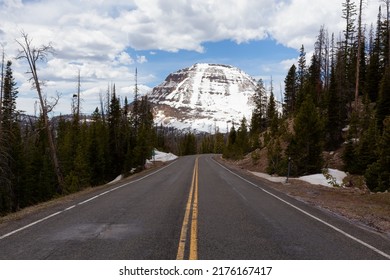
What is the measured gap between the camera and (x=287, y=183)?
73.5 ft

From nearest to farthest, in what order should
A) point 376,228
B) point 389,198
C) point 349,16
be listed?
point 376,228 < point 389,198 < point 349,16

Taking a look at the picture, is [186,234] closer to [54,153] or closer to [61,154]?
[54,153]

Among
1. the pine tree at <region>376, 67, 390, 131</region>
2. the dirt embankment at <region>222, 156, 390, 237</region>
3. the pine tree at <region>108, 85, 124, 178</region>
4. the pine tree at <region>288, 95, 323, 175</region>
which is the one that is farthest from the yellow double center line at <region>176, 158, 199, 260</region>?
the pine tree at <region>108, 85, 124, 178</region>

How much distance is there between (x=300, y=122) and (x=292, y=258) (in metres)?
22.2

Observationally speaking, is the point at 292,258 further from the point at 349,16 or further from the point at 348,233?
the point at 349,16

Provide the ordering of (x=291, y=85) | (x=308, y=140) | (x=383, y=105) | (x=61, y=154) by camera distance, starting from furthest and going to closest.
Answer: (x=291, y=85) < (x=61, y=154) < (x=383, y=105) < (x=308, y=140)

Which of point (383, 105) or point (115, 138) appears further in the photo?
point (115, 138)

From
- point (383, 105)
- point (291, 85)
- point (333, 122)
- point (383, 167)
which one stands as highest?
point (291, 85)

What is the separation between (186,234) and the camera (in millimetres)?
7527

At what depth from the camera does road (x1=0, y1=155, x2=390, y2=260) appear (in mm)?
6211

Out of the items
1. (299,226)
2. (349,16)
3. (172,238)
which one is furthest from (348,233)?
(349,16)

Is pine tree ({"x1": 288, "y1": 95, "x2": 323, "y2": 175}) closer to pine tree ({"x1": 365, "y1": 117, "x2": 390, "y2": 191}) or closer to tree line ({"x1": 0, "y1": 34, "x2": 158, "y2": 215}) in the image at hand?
pine tree ({"x1": 365, "y1": 117, "x2": 390, "y2": 191})

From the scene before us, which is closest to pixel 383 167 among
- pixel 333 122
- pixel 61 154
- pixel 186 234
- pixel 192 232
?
pixel 333 122

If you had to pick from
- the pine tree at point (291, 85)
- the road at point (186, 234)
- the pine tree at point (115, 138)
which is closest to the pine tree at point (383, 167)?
the road at point (186, 234)
